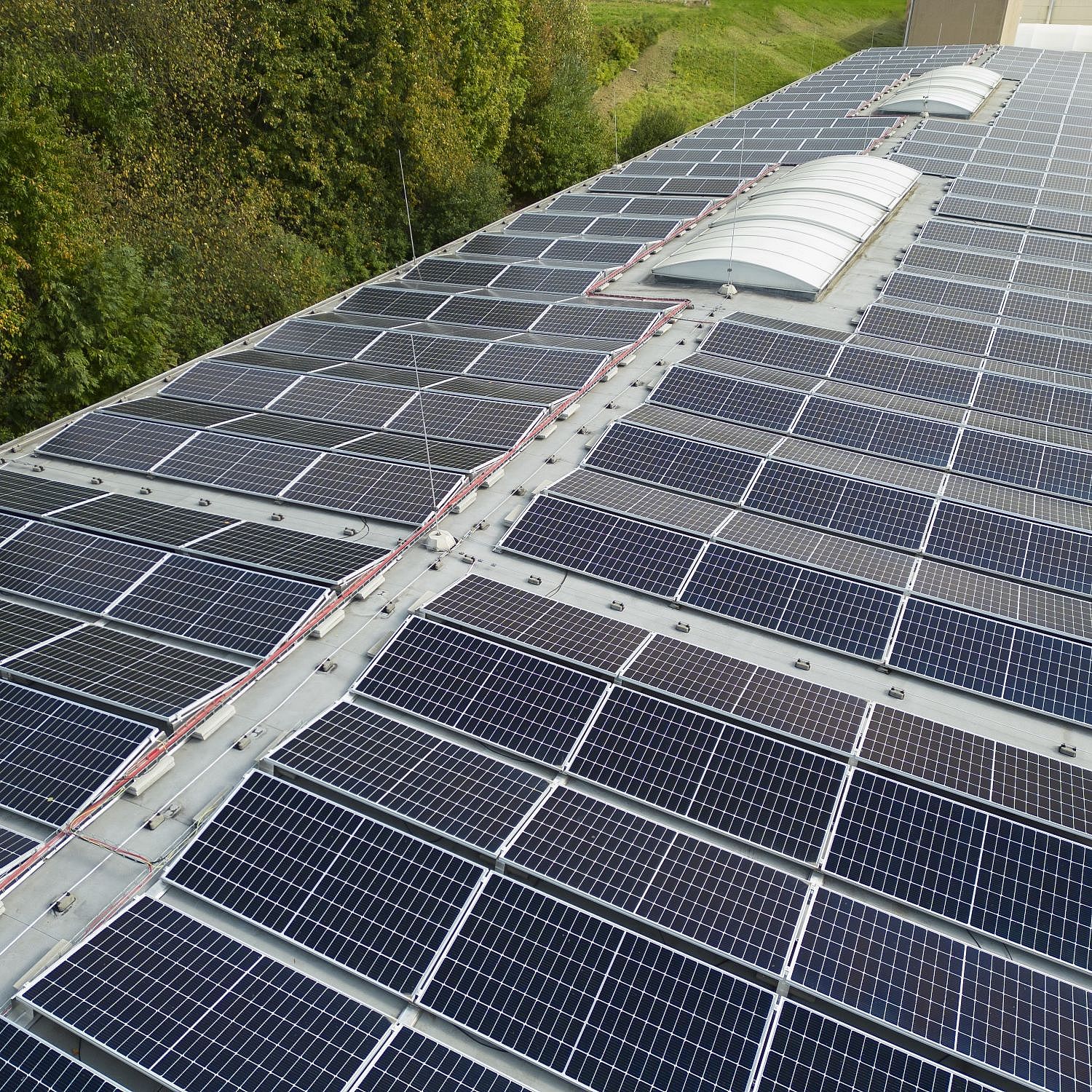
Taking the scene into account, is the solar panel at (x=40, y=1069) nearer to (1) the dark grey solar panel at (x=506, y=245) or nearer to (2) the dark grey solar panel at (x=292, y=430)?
(2) the dark grey solar panel at (x=292, y=430)

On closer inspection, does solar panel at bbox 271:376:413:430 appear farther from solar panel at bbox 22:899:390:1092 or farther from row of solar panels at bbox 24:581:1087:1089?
solar panel at bbox 22:899:390:1092

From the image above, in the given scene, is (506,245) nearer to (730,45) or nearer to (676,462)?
(676,462)

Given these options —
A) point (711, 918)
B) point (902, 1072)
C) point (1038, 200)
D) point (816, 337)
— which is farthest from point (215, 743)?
point (1038, 200)

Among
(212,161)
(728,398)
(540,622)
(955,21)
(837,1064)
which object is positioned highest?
(955,21)

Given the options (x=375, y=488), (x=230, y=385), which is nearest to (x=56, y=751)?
(x=375, y=488)

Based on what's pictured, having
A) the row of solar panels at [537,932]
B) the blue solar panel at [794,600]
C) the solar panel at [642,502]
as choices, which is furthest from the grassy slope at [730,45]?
the row of solar panels at [537,932]

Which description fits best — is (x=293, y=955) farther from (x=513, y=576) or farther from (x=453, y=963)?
(x=513, y=576)
